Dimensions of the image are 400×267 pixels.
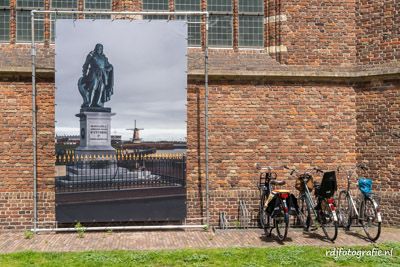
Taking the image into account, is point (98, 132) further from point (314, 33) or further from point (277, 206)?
point (314, 33)

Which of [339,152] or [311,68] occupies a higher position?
[311,68]

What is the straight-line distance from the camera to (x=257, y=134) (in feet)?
33.4

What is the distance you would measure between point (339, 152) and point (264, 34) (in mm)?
3506

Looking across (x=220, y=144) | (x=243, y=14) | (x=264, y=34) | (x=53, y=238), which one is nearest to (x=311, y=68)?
(x=264, y=34)

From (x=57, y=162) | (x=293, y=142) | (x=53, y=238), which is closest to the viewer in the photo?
(x=53, y=238)

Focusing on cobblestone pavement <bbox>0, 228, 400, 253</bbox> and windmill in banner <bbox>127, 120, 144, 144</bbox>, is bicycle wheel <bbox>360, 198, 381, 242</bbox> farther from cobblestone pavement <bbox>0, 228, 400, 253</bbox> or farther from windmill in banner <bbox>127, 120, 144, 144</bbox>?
windmill in banner <bbox>127, 120, 144, 144</bbox>

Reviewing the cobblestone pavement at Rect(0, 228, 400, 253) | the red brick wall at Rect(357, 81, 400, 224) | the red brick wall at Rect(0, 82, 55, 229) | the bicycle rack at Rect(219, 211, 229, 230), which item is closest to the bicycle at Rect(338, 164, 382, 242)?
the cobblestone pavement at Rect(0, 228, 400, 253)

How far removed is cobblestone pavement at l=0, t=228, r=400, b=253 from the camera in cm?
826

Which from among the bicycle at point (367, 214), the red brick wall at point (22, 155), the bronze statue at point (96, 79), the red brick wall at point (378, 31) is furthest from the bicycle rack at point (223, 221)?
the red brick wall at point (378, 31)

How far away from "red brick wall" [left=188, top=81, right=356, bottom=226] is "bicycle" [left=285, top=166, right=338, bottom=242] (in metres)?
1.04

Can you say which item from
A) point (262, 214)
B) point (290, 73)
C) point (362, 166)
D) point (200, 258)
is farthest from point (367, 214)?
point (200, 258)

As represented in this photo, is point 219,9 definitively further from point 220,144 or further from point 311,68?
point 220,144

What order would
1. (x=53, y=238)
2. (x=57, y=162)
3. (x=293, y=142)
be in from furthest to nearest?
1. (x=293, y=142)
2. (x=57, y=162)
3. (x=53, y=238)

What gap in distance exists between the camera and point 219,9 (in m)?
10.8
